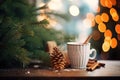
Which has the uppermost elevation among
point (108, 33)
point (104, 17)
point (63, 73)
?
point (104, 17)

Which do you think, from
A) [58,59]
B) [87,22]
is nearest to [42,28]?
[58,59]

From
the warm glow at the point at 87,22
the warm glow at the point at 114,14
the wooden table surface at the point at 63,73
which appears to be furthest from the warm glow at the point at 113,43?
the wooden table surface at the point at 63,73

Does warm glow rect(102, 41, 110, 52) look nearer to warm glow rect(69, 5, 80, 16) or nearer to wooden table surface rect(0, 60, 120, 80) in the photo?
warm glow rect(69, 5, 80, 16)

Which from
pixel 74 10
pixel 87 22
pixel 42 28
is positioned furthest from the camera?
pixel 87 22

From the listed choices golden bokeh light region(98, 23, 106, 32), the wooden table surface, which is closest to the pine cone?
the wooden table surface

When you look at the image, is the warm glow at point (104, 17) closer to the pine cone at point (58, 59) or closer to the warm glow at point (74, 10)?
the warm glow at point (74, 10)

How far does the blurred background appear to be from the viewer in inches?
37.0

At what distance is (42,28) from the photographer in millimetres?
1081

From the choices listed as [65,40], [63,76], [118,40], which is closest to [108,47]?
[118,40]

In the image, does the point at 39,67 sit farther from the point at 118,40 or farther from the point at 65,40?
the point at 118,40

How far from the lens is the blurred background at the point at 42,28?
3.08 feet

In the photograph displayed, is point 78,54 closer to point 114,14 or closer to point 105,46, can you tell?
point 105,46

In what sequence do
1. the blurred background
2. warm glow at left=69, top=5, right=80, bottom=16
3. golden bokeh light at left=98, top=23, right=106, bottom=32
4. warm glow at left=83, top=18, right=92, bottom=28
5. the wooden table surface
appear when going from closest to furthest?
the wooden table surface, the blurred background, warm glow at left=69, top=5, right=80, bottom=16, warm glow at left=83, top=18, right=92, bottom=28, golden bokeh light at left=98, top=23, right=106, bottom=32

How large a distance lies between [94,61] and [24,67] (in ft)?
0.85
